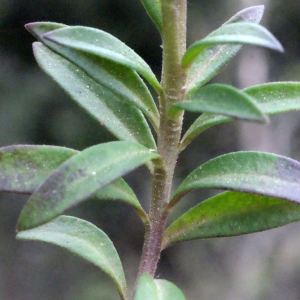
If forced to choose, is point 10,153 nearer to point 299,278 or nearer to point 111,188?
point 111,188

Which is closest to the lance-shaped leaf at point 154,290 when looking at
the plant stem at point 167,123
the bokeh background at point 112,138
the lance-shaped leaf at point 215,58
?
the plant stem at point 167,123

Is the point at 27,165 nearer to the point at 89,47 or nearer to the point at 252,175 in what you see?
the point at 89,47

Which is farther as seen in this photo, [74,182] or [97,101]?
[97,101]

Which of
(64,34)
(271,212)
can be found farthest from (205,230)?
(64,34)

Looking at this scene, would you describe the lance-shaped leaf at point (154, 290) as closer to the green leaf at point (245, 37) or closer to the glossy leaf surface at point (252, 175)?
the glossy leaf surface at point (252, 175)

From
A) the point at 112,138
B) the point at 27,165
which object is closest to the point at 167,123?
the point at 27,165

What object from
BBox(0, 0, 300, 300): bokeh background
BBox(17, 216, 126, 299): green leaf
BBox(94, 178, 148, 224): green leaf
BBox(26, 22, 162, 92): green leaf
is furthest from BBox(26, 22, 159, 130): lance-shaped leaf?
BBox(0, 0, 300, 300): bokeh background

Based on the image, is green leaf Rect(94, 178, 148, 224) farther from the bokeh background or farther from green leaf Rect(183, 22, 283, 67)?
the bokeh background
